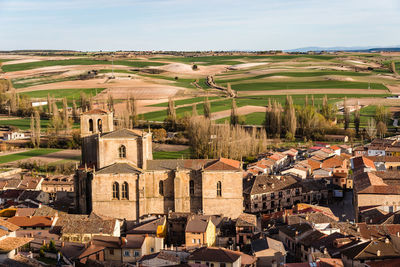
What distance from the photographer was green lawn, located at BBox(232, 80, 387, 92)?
5252 inches

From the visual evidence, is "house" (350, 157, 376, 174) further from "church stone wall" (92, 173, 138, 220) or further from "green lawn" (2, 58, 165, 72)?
"green lawn" (2, 58, 165, 72)

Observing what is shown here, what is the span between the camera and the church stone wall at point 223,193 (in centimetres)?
4541

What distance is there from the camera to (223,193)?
45.6 m

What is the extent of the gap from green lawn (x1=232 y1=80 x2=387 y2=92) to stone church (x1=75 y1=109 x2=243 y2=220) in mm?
91326

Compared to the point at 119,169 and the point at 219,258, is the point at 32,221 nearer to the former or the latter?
the point at 119,169

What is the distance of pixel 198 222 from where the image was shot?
40.0 m

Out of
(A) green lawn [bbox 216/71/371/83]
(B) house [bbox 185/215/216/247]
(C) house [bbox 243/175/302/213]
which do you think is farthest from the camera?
(A) green lawn [bbox 216/71/371/83]

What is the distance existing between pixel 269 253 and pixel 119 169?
1439 cm

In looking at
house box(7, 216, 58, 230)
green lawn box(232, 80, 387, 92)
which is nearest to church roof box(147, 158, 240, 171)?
house box(7, 216, 58, 230)

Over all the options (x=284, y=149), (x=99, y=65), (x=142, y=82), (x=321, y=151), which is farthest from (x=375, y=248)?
(x=99, y=65)

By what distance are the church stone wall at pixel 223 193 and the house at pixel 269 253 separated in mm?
8970

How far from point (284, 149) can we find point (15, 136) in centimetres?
3952

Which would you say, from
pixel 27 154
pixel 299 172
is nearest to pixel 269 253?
pixel 299 172

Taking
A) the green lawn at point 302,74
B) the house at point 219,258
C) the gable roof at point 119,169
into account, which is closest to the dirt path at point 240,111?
the green lawn at point 302,74
